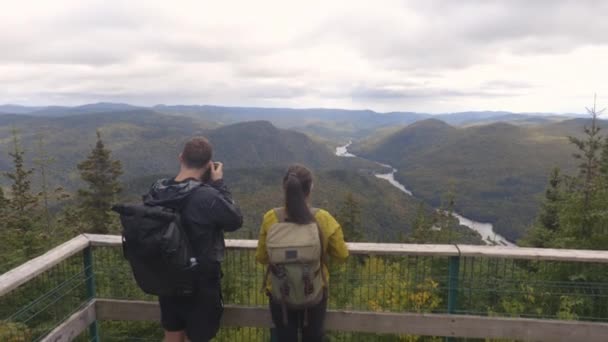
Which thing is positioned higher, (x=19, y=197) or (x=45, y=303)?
(x=45, y=303)

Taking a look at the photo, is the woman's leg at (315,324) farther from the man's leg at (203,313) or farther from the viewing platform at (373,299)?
the man's leg at (203,313)

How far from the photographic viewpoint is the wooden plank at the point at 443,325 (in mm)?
3381

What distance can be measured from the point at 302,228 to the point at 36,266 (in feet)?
6.76

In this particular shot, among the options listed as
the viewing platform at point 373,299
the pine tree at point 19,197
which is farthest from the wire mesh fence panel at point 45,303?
the pine tree at point 19,197

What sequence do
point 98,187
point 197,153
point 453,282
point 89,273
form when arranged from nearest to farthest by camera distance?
1. point 197,153
2. point 453,282
3. point 89,273
4. point 98,187

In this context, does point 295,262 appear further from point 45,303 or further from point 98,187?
point 98,187

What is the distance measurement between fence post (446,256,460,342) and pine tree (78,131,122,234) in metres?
27.4

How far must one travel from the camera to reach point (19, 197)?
20625mm

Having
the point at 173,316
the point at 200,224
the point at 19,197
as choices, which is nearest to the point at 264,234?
the point at 200,224

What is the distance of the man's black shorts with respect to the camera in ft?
10.1

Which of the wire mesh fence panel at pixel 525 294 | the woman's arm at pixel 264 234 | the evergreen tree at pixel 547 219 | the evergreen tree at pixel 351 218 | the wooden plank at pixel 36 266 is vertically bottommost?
the evergreen tree at pixel 351 218

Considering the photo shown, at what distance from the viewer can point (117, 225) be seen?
22.3 metres

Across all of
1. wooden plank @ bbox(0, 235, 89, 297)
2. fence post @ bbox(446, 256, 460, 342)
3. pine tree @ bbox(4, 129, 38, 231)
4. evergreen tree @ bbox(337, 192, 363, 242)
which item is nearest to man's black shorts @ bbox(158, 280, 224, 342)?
wooden plank @ bbox(0, 235, 89, 297)

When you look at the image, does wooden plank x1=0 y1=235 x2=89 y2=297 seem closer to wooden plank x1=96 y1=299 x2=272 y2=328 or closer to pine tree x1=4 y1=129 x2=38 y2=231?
wooden plank x1=96 y1=299 x2=272 y2=328
